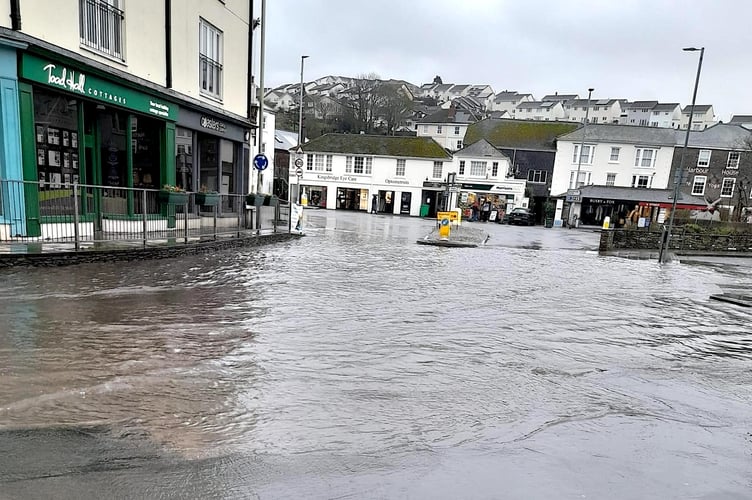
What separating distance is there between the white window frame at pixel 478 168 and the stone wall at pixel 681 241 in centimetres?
2484

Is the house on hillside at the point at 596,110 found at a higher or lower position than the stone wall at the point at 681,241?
higher

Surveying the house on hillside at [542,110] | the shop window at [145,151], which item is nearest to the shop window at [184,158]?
the shop window at [145,151]

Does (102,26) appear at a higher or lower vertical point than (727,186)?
higher

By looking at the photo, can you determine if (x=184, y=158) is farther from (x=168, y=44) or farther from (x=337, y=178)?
(x=337, y=178)

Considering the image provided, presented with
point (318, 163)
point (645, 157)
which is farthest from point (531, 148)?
point (318, 163)

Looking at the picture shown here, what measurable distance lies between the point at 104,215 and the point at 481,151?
43445mm

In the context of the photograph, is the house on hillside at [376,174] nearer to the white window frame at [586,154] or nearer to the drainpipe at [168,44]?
the white window frame at [586,154]

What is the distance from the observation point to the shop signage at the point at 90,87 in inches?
383

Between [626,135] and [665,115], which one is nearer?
[626,135]

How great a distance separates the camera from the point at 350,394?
4555 millimetres

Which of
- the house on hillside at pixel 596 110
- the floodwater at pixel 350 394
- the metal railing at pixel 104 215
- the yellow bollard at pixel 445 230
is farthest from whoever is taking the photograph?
the house on hillside at pixel 596 110

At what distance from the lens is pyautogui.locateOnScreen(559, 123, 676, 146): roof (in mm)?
50003

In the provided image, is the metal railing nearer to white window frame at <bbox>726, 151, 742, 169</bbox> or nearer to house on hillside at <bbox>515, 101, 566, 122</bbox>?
white window frame at <bbox>726, 151, 742, 169</bbox>

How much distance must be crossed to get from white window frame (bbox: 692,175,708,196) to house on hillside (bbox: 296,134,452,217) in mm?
26097
